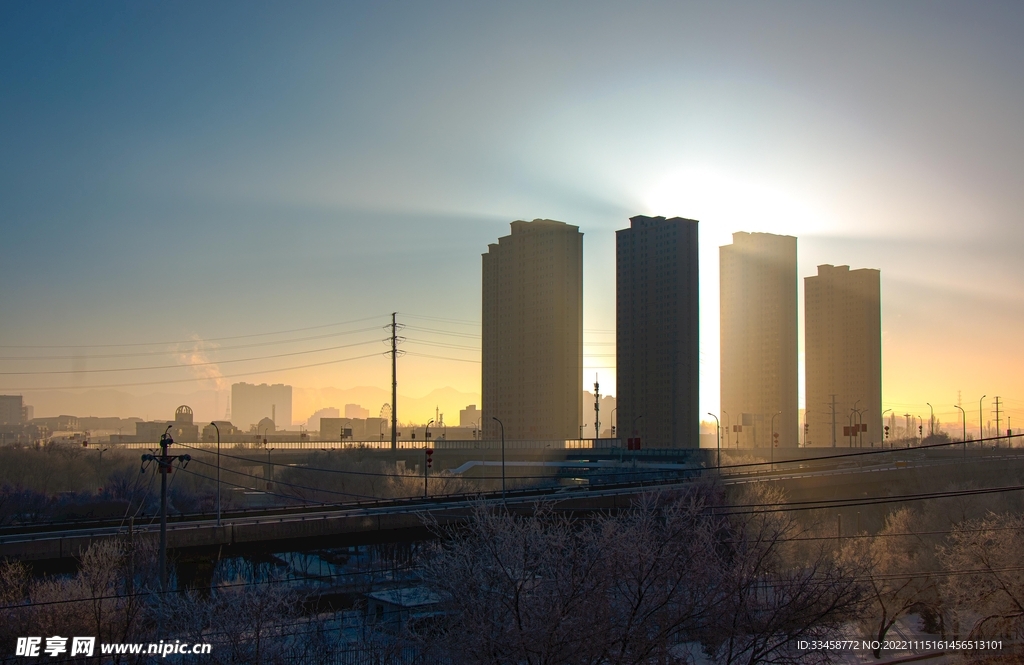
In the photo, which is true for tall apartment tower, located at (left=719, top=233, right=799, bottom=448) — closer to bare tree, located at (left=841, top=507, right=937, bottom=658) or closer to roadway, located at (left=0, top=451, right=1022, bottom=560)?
bare tree, located at (left=841, top=507, right=937, bottom=658)

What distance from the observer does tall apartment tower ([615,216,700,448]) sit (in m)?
117

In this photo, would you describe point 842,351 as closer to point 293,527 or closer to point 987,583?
point 987,583

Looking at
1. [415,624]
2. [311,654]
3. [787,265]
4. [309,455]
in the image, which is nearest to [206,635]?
[311,654]

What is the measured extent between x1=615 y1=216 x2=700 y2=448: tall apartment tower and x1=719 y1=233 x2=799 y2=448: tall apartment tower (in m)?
22.4

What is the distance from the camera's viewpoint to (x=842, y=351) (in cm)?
14025

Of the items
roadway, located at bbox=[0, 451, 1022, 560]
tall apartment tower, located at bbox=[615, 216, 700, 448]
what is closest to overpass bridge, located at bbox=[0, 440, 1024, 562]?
roadway, located at bbox=[0, 451, 1022, 560]

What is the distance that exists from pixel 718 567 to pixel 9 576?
24609 millimetres

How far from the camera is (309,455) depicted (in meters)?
98.6

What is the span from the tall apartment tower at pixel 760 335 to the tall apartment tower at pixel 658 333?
73.5 ft

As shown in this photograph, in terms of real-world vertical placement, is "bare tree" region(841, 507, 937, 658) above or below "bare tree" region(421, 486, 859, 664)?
below

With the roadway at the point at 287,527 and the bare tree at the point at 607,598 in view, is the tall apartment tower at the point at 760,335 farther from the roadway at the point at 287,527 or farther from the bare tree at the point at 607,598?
the bare tree at the point at 607,598

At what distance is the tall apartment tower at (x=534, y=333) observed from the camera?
132 m

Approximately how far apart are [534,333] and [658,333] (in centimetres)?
2558

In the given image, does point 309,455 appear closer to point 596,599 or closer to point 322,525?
point 322,525
